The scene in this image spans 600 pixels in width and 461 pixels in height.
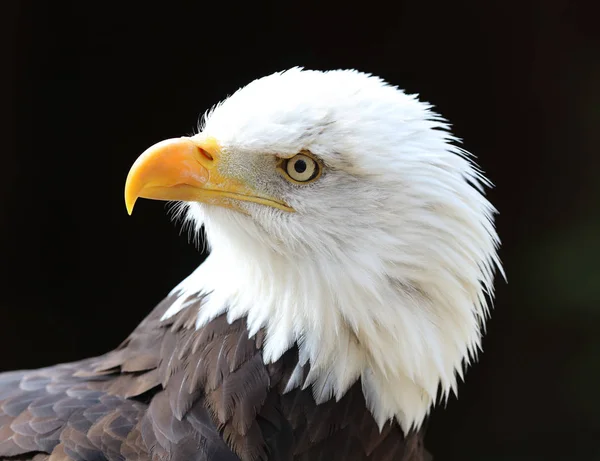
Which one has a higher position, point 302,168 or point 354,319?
point 302,168

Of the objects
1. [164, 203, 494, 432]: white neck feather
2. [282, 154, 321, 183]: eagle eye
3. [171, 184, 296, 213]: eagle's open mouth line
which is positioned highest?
[282, 154, 321, 183]: eagle eye

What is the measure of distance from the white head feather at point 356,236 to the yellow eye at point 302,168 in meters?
0.03

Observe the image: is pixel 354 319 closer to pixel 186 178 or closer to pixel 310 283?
pixel 310 283

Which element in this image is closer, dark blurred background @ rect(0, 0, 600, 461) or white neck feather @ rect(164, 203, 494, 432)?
white neck feather @ rect(164, 203, 494, 432)

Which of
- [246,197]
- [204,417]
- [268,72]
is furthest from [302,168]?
[268,72]

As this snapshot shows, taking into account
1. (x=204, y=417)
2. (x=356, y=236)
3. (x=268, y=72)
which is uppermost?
(x=268, y=72)

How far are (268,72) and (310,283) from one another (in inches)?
107

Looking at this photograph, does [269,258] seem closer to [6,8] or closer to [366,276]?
[366,276]

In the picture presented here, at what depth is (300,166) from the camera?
6.72 feet

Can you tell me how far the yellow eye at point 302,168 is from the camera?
2.04m

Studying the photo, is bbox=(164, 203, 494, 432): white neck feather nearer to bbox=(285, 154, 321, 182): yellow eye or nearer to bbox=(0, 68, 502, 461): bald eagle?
bbox=(0, 68, 502, 461): bald eagle

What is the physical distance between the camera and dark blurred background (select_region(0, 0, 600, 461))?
4625 mm

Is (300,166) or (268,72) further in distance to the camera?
(268,72)

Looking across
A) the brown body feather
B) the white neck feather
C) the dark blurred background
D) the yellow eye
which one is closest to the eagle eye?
the yellow eye
